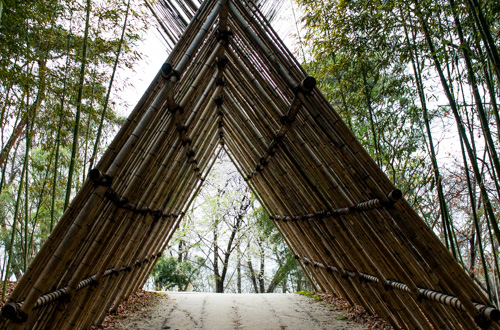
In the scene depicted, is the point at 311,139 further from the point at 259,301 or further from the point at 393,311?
the point at 259,301

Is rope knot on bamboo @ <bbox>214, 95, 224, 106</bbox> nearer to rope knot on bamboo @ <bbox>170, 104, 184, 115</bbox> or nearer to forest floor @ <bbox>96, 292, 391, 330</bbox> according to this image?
rope knot on bamboo @ <bbox>170, 104, 184, 115</bbox>

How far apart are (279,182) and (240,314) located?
5.88 feet

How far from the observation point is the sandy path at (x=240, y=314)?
3683 mm

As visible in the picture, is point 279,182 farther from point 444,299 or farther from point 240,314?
point 444,299

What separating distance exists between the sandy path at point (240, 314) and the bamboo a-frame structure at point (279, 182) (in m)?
0.51

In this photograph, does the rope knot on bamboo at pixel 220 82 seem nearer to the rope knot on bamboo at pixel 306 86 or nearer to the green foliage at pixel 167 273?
the rope knot on bamboo at pixel 306 86

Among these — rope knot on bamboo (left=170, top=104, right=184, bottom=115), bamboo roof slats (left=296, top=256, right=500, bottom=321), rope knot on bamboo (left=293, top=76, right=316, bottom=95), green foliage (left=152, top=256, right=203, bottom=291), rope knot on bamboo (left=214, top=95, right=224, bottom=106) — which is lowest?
bamboo roof slats (left=296, top=256, right=500, bottom=321)

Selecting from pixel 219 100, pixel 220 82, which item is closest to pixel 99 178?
pixel 220 82

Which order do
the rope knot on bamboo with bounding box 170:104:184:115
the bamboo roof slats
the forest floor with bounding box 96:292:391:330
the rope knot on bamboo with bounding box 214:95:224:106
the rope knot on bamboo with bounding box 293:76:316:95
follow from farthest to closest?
1. the rope knot on bamboo with bounding box 214:95:224:106
2. the forest floor with bounding box 96:292:391:330
3. the rope knot on bamboo with bounding box 170:104:184:115
4. the rope knot on bamboo with bounding box 293:76:316:95
5. the bamboo roof slats

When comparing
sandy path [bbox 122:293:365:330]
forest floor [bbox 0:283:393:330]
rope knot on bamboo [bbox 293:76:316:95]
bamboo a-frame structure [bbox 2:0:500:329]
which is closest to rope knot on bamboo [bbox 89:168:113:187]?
bamboo a-frame structure [bbox 2:0:500:329]

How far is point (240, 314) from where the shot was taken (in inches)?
169

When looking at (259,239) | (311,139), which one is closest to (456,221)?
(259,239)

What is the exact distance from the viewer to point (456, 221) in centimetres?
672

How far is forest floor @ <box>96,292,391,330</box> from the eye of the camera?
3.61 meters
